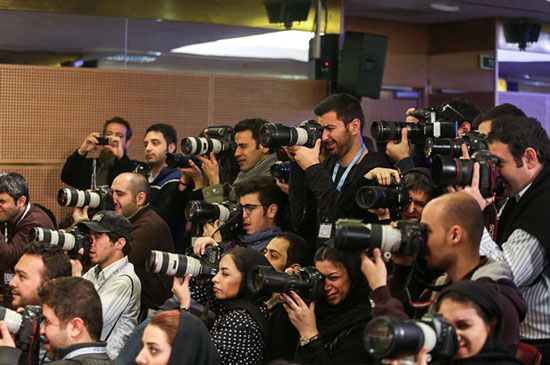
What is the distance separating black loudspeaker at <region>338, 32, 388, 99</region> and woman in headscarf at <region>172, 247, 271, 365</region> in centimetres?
299

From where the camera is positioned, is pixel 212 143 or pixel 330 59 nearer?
pixel 212 143

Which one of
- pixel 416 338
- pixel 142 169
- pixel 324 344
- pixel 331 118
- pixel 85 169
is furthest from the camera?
pixel 85 169

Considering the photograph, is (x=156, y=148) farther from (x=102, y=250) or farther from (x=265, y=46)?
(x=265, y=46)

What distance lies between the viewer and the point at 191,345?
2.70m

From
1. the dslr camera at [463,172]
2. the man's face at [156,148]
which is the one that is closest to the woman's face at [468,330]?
the dslr camera at [463,172]

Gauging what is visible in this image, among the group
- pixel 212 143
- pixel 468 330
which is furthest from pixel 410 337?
pixel 212 143

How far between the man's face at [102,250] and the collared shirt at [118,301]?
0.12 ft

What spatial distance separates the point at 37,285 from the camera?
3.44m

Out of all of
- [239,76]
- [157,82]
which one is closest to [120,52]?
[157,82]

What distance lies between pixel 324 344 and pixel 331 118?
3.29 ft

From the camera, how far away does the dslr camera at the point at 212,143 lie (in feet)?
13.9

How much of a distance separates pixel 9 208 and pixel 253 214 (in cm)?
147

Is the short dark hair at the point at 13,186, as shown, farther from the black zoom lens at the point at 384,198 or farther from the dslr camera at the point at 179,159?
the black zoom lens at the point at 384,198

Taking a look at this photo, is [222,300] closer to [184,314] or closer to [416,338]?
[184,314]
